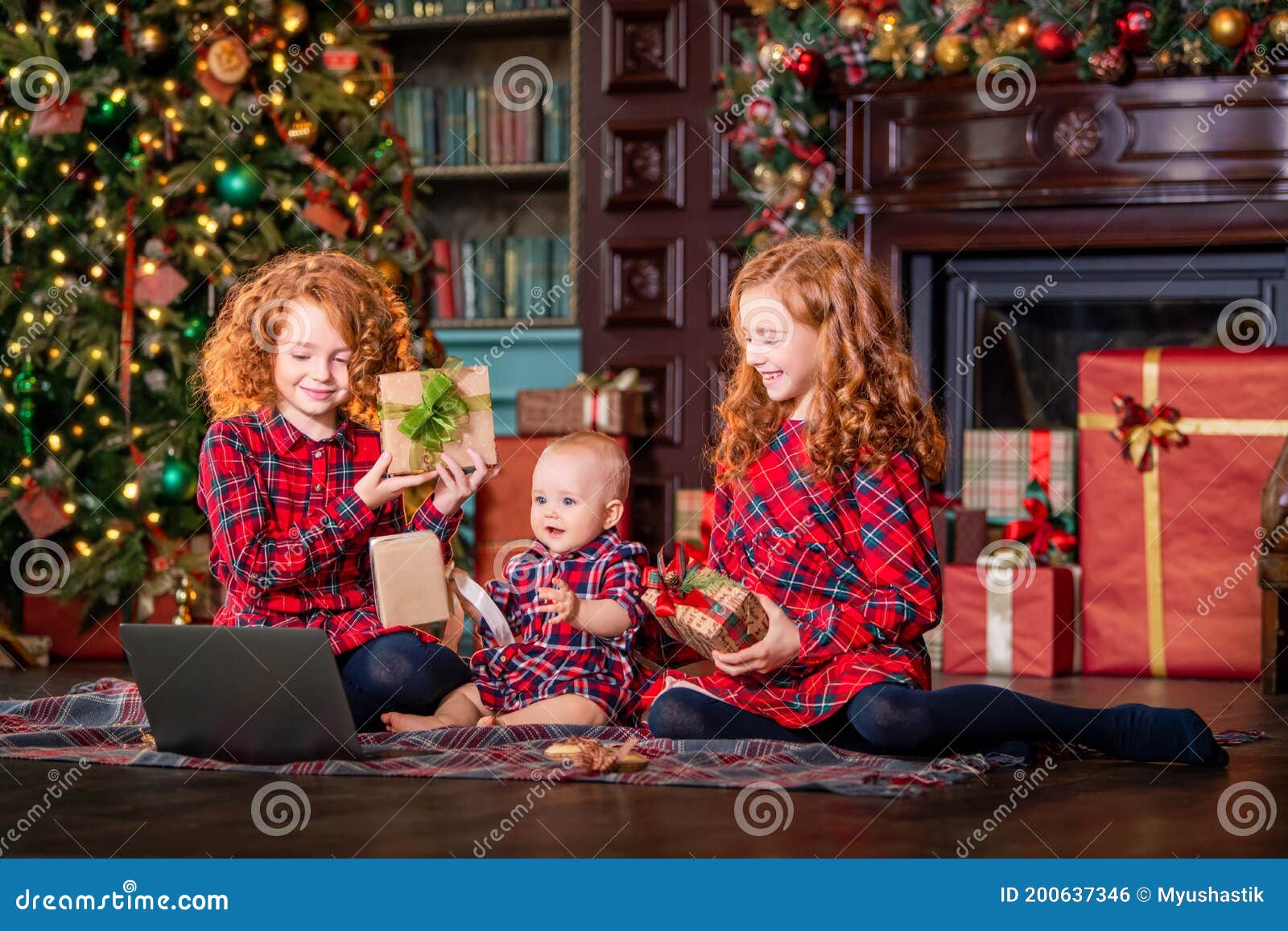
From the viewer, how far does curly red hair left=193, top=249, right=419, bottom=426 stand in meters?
2.54

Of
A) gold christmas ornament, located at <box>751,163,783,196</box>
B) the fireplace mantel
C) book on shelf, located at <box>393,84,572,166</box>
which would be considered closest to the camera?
the fireplace mantel

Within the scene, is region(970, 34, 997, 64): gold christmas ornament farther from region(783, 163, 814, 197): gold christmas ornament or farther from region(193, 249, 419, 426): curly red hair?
region(193, 249, 419, 426): curly red hair

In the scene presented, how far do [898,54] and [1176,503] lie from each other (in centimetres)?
154

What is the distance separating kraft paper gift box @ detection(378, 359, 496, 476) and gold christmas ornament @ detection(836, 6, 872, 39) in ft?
8.13

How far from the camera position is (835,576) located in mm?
2309

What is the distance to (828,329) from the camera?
238 cm

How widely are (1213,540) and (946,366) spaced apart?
129 centimetres

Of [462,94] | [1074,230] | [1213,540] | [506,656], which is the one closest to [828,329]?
[506,656]

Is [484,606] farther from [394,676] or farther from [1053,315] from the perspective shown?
[1053,315]

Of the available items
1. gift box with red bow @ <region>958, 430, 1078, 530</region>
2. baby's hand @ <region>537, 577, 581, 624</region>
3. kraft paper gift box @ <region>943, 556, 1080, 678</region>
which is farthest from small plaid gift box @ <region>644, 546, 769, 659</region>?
gift box with red bow @ <region>958, 430, 1078, 530</region>

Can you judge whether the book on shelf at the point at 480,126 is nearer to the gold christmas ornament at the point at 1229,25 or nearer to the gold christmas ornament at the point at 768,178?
the gold christmas ornament at the point at 768,178

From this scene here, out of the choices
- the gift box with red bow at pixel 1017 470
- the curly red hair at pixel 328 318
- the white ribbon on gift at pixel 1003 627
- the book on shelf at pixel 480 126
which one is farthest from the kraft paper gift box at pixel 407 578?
the book on shelf at pixel 480 126

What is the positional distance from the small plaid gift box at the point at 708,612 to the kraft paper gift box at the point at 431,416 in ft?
1.31

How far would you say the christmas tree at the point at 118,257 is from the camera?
13.3 feet
